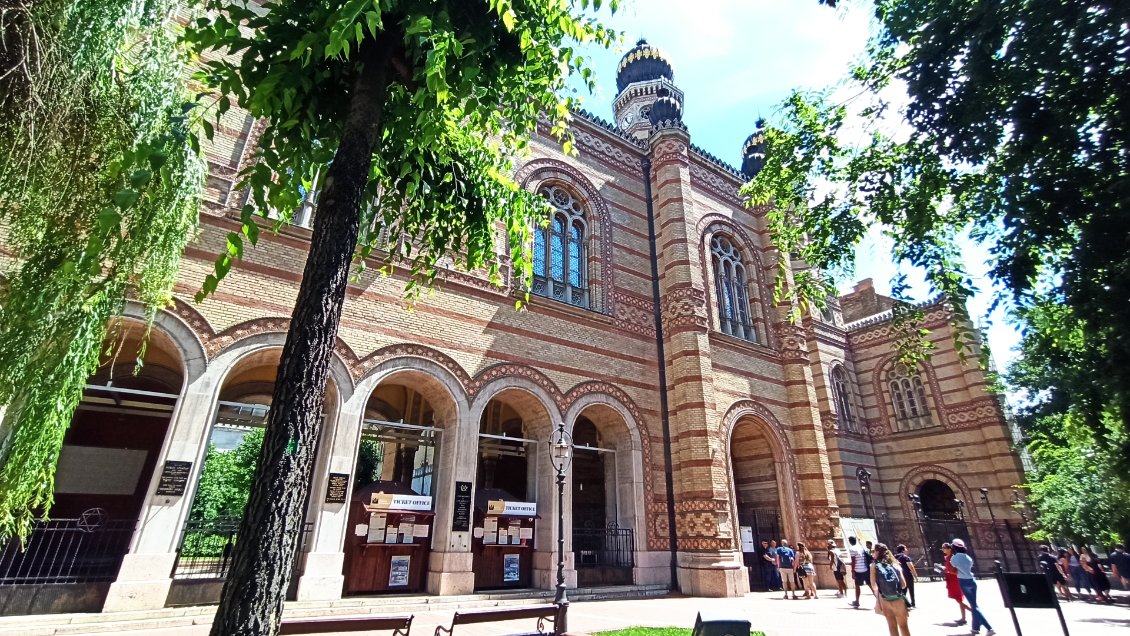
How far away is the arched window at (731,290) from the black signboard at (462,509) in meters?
9.15

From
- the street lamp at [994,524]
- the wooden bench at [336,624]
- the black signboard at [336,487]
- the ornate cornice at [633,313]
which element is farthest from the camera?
the street lamp at [994,524]

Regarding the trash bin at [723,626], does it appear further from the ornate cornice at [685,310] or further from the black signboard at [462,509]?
the ornate cornice at [685,310]

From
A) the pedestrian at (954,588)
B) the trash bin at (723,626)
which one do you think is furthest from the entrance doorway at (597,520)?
the trash bin at (723,626)

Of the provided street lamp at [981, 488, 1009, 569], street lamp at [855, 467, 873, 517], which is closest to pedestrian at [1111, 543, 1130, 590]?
street lamp at [981, 488, 1009, 569]

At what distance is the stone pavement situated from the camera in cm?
789

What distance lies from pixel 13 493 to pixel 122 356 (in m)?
7.30

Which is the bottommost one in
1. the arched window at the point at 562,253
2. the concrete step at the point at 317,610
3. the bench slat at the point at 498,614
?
the concrete step at the point at 317,610

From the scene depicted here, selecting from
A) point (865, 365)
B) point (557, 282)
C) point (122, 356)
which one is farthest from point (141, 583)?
point (865, 365)

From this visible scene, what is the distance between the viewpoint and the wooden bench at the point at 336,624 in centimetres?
531

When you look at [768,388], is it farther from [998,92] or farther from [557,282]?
[998,92]

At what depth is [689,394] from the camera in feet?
44.1

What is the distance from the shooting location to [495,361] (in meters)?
11.5

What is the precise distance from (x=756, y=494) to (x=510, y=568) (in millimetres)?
8043

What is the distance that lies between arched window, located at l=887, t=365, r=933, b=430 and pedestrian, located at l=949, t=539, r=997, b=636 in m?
14.7
